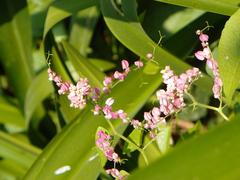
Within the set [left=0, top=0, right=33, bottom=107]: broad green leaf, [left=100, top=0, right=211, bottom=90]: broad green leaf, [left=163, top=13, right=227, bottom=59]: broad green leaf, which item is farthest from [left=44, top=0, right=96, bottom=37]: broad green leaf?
[left=0, top=0, right=33, bottom=107]: broad green leaf

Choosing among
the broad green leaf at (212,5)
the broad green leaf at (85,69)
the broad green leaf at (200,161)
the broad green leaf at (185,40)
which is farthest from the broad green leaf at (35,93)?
the broad green leaf at (200,161)

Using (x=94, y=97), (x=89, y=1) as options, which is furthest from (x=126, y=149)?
(x=89, y=1)

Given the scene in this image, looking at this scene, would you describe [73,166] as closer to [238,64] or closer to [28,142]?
[238,64]

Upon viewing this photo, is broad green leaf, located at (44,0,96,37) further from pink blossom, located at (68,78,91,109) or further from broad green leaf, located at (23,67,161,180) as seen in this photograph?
pink blossom, located at (68,78,91,109)

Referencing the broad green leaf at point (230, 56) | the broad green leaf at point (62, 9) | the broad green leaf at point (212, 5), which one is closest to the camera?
the broad green leaf at point (230, 56)

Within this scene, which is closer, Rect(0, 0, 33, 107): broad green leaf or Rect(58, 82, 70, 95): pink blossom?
Rect(58, 82, 70, 95): pink blossom

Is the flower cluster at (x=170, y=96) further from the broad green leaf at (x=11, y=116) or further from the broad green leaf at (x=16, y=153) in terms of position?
the broad green leaf at (x=11, y=116)
